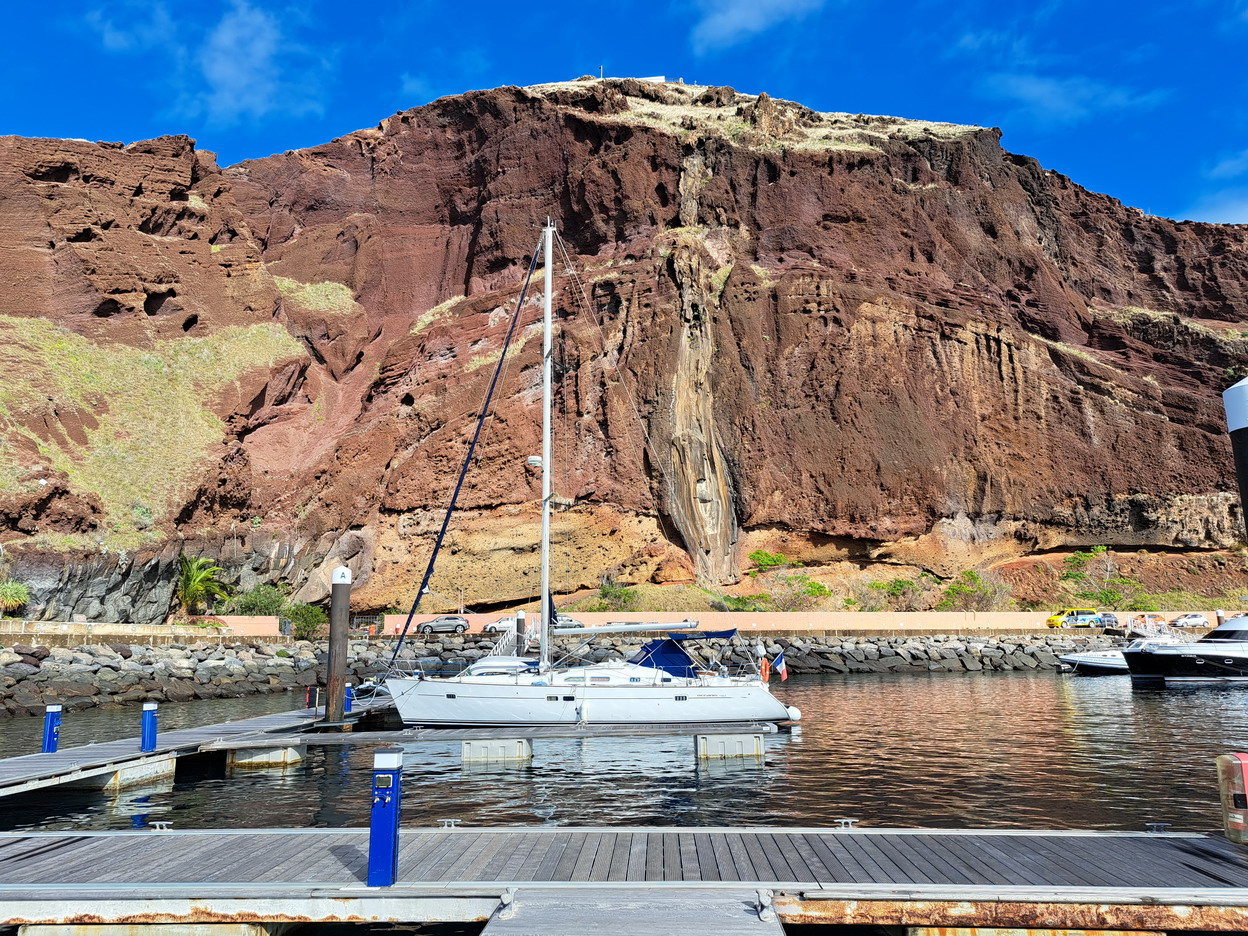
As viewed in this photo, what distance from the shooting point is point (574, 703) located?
24.3 meters

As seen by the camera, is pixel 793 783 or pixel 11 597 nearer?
pixel 793 783

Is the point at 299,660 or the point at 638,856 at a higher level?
the point at 638,856

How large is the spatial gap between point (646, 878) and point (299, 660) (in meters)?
41.6

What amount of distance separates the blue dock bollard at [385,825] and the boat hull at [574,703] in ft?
50.1

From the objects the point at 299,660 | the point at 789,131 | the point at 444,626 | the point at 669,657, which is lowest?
the point at 299,660

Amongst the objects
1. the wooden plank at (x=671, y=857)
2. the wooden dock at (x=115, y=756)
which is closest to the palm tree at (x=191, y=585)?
the wooden dock at (x=115, y=756)

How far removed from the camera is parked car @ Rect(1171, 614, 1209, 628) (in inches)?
2457

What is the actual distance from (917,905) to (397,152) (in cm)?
11367

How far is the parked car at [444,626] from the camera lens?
56.4 m

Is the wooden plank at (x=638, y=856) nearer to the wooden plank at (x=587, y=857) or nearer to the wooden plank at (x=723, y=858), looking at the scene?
the wooden plank at (x=587, y=857)

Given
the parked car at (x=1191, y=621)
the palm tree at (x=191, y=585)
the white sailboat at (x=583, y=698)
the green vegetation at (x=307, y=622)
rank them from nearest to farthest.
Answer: the white sailboat at (x=583, y=698) < the palm tree at (x=191, y=585) < the green vegetation at (x=307, y=622) < the parked car at (x=1191, y=621)

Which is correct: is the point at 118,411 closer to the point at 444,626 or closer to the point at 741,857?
the point at 444,626

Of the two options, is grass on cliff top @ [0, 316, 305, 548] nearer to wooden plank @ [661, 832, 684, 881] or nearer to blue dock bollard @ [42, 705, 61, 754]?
blue dock bollard @ [42, 705, 61, 754]

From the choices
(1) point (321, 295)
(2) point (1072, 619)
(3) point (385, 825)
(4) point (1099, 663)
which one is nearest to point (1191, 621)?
(2) point (1072, 619)
